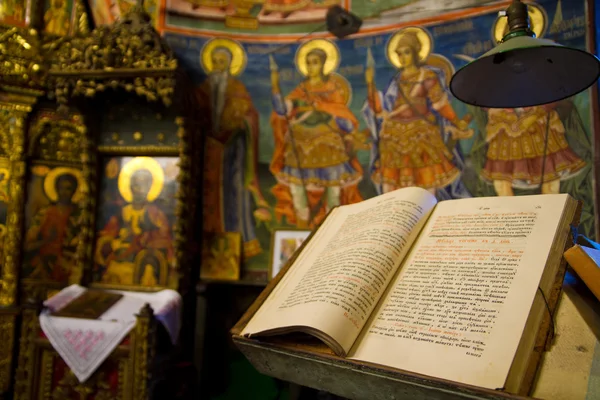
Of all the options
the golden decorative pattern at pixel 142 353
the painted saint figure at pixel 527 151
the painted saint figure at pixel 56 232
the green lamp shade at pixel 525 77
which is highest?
the green lamp shade at pixel 525 77

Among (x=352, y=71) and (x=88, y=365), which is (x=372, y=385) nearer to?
(x=88, y=365)

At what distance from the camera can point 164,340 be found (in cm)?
364

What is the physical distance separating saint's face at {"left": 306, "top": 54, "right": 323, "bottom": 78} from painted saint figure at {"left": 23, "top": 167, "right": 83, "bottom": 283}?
9.31ft

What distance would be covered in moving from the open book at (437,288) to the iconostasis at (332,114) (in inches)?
110

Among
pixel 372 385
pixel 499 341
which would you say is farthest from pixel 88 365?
pixel 499 341

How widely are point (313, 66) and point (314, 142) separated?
0.87m

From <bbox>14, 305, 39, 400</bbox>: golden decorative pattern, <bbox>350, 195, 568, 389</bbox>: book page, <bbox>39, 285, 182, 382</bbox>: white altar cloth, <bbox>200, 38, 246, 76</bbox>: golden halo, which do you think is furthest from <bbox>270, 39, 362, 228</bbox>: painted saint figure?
<bbox>350, 195, 568, 389</bbox>: book page

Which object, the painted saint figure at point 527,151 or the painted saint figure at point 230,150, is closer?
the painted saint figure at point 527,151

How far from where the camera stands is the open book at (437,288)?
2.80ft

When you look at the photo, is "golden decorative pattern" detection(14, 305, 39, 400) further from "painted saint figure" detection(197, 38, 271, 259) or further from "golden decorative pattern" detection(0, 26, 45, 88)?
"golden decorative pattern" detection(0, 26, 45, 88)

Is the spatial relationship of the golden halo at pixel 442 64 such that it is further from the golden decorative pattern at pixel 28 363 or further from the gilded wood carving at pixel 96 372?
the golden decorative pattern at pixel 28 363

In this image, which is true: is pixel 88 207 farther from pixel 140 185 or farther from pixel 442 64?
pixel 442 64

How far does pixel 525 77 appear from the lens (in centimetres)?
193

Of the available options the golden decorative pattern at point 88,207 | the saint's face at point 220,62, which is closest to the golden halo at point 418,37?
the saint's face at point 220,62
